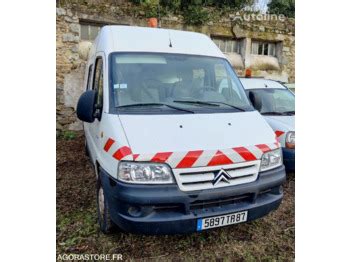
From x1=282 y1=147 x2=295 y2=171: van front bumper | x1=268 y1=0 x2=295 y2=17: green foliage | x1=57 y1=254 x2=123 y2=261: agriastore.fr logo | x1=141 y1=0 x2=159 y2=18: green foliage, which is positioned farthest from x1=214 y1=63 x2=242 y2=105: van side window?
x1=268 y1=0 x2=295 y2=17: green foliage

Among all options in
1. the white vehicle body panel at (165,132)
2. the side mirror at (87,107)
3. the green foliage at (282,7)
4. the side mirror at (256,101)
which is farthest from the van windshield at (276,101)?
the green foliage at (282,7)

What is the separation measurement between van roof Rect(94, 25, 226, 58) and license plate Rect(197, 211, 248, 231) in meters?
1.91

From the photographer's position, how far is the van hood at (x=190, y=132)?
228 centimetres

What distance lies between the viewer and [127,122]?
2443 millimetres

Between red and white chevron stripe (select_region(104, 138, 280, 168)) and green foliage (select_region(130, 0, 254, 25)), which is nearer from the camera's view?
red and white chevron stripe (select_region(104, 138, 280, 168))

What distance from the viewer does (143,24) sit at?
7.16m

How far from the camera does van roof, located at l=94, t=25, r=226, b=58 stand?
10.2 ft

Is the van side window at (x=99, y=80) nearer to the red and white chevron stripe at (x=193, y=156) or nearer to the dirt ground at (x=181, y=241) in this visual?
the red and white chevron stripe at (x=193, y=156)

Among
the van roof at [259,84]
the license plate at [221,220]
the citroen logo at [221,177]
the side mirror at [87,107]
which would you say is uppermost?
the van roof at [259,84]

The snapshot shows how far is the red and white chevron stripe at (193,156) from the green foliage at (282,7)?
7.70 metres

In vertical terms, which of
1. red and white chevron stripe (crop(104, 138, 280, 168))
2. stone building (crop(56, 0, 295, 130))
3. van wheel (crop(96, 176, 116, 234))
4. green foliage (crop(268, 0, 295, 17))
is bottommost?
van wheel (crop(96, 176, 116, 234))

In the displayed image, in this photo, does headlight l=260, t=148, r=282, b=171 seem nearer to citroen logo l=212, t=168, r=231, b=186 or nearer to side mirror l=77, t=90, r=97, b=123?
citroen logo l=212, t=168, r=231, b=186

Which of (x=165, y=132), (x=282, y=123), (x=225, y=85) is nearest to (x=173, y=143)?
(x=165, y=132)
